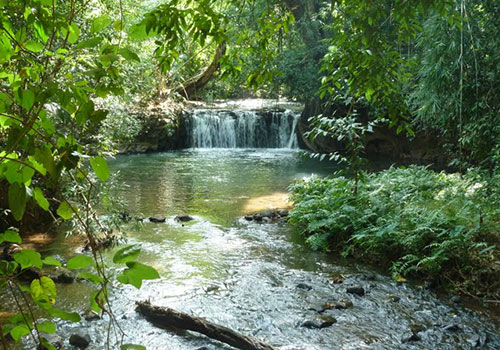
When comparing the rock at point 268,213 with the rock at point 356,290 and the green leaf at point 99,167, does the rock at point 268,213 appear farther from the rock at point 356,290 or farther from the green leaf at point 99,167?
the green leaf at point 99,167

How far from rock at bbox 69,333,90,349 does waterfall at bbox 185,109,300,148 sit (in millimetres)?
16593

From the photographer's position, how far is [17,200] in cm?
111

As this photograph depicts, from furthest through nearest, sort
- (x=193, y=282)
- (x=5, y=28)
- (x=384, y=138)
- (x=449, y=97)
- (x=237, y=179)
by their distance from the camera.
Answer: (x=384, y=138) → (x=237, y=179) → (x=449, y=97) → (x=193, y=282) → (x=5, y=28)

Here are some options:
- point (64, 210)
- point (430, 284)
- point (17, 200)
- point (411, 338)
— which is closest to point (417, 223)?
point (430, 284)

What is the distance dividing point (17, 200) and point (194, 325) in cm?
385

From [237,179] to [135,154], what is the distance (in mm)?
7257

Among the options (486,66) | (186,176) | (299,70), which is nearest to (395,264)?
(486,66)

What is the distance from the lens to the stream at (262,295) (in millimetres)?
4539

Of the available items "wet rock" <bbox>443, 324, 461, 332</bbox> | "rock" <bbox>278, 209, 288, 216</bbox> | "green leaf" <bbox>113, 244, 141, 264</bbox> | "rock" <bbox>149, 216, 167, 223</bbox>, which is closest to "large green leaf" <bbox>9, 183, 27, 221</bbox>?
"green leaf" <bbox>113, 244, 141, 264</bbox>

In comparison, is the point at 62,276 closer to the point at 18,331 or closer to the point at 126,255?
the point at 18,331

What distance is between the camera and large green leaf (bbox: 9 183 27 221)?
110cm

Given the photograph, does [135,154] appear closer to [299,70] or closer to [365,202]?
A: [299,70]

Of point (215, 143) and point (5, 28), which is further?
point (215, 143)

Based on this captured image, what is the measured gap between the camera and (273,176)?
13.9 metres
